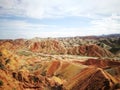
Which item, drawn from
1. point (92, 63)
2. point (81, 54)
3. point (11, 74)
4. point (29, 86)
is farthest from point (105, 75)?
point (81, 54)

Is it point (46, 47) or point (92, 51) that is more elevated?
point (46, 47)

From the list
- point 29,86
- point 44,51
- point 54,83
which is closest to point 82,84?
point 54,83

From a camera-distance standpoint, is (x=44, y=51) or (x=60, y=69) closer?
(x=60, y=69)

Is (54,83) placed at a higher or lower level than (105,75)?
lower

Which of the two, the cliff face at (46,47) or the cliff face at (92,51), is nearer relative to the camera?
the cliff face at (92,51)

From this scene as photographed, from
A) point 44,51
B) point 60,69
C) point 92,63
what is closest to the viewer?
point 60,69

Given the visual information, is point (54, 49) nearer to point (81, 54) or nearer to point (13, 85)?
point (81, 54)

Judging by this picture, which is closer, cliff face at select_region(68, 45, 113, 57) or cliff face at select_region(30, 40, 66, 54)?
cliff face at select_region(68, 45, 113, 57)

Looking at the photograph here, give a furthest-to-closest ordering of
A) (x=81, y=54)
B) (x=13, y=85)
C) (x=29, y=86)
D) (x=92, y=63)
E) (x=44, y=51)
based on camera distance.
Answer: (x=44, y=51)
(x=81, y=54)
(x=92, y=63)
(x=29, y=86)
(x=13, y=85)

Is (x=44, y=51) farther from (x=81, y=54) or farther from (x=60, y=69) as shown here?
(x=60, y=69)

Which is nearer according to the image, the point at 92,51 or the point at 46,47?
the point at 92,51
